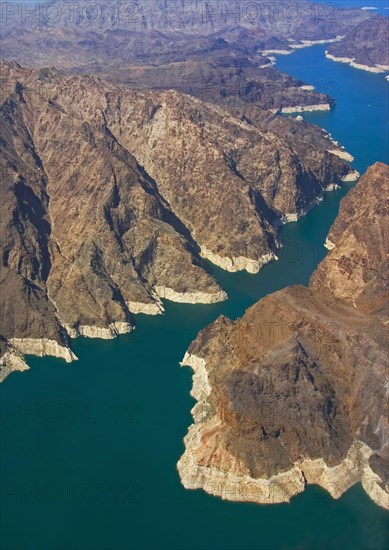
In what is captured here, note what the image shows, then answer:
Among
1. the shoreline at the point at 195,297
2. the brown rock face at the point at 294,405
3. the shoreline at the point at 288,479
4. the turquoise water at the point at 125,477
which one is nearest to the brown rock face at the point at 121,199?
the shoreline at the point at 195,297

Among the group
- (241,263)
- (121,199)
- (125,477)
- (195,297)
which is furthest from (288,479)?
(121,199)

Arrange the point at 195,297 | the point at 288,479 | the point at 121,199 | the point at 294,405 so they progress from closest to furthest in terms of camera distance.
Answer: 1. the point at 288,479
2. the point at 294,405
3. the point at 195,297
4. the point at 121,199

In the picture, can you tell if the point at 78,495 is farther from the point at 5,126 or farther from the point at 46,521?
the point at 5,126

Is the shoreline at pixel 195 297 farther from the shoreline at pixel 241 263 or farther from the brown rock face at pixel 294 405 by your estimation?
the brown rock face at pixel 294 405

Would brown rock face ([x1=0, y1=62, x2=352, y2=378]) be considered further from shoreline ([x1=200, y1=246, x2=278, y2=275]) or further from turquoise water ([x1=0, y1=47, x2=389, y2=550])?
turquoise water ([x1=0, y1=47, x2=389, y2=550])

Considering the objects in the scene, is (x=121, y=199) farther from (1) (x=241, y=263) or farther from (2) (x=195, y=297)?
(2) (x=195, y=297)
